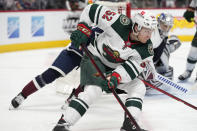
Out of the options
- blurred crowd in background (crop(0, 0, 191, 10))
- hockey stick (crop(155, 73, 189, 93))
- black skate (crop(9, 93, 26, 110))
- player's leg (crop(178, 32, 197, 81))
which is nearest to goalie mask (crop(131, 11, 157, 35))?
hockey stick (crop(155, 73, 189, 93))

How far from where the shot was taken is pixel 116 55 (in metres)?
2.63

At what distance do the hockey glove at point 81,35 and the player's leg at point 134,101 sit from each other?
0.47m

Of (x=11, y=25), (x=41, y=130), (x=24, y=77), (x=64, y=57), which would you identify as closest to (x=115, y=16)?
(x=64, y=57)

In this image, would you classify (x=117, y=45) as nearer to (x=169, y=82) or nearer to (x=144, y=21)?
(x=144, y=21)

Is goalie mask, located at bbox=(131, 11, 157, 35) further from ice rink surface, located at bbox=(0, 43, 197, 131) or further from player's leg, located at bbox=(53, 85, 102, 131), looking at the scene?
ice rink surface, located at bbox=(0, 43, 197, 131)

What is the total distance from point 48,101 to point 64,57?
0.61 m

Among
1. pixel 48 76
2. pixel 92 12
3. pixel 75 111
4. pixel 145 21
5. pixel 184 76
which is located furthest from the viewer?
pixel 184 76

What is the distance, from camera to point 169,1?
9.90 metres

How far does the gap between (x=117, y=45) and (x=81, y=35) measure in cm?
27

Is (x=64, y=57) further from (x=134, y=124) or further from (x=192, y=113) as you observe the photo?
(x=192, y=113)

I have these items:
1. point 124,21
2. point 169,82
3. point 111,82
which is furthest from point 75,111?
point 169,82

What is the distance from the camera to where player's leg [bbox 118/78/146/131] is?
2513 mm

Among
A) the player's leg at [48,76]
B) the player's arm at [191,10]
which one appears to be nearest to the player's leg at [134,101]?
the player's leg at [48,76]

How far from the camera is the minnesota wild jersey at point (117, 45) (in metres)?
2.55
